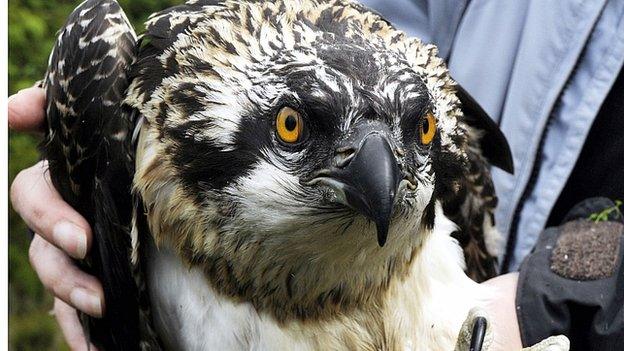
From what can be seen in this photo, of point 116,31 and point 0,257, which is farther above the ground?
point 116,31

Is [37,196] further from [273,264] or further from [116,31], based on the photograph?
[273,264]

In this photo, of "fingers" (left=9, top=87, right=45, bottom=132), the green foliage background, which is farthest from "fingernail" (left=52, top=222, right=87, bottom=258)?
the green foliage background

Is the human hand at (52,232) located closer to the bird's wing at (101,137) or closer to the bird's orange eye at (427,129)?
the bird's wing at (101,137)

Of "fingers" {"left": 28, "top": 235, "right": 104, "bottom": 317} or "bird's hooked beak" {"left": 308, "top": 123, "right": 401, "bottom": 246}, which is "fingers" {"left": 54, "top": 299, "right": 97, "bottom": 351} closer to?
"fingers" {"left": 28, "top": 235, "right": 104, "bottom": 317}

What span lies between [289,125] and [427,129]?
0.45m

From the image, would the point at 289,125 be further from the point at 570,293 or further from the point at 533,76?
the point at 533,76

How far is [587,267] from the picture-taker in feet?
12.8

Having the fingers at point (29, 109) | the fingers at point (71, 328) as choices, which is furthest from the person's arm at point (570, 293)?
the fingers at point (29, 109)

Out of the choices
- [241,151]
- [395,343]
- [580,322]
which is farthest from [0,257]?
[580,322]

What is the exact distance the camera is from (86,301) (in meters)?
3.68

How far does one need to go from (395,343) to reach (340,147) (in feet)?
3.14

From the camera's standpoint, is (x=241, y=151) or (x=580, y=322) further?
(x=580, y=322)

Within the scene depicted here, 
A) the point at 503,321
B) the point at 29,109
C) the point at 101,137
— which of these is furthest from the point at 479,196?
the point at 29,109

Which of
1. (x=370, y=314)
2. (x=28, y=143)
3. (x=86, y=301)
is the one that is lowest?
(x=28, y=143)
